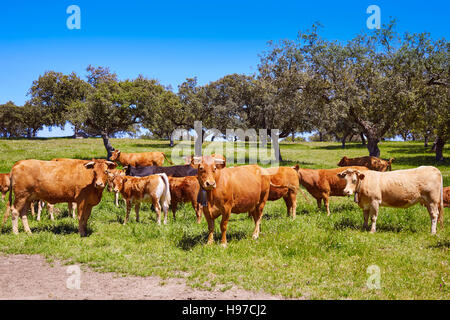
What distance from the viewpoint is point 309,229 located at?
30.6 ft

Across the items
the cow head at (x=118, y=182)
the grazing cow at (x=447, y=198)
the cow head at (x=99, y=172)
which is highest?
the cow head at (x=99, y=172)

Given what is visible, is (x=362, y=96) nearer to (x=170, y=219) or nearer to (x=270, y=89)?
(x=270, y=89)

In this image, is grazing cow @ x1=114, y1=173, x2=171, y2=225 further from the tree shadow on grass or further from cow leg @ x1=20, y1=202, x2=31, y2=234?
cow leg @ x1=20, y1=202, x2=31, y2=234

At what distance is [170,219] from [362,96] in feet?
61.2

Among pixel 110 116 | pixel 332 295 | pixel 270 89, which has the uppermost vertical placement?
pixel 270 89

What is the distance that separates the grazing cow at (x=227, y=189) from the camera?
7.57 metres

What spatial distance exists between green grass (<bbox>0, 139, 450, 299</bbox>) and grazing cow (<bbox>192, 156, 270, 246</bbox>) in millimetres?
703

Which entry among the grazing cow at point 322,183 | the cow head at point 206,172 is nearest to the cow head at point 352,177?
the grazing cow at point 322,183

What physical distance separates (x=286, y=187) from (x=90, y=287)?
7.21 m

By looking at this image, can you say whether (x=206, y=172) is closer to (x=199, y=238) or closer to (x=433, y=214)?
(x=199, y=238)

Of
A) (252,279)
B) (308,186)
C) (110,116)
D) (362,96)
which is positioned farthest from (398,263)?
(110,116)

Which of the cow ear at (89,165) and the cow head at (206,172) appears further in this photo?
the cow ear at (89,165)

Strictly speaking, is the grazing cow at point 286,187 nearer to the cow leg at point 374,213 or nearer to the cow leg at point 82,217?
the cow leg at point 374,213

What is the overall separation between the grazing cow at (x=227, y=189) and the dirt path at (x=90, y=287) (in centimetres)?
213
